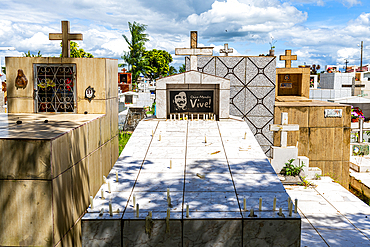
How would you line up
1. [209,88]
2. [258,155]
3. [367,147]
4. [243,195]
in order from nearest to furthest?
1. [243,195]
2. [258,155]
3. [209,88]
4. [367,147]

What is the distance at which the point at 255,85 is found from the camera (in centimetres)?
1579

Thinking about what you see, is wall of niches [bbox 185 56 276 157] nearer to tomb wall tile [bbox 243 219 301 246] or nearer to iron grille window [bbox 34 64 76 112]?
iron grille window [bbox 34 64 76 112]

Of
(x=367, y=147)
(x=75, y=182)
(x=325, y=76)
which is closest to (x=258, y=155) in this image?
(x=75, y=182)

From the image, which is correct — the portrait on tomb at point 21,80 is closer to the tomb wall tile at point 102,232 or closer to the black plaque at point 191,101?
the black plaque at point 191,101

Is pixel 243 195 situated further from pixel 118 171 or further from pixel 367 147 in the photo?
pixel 367 147

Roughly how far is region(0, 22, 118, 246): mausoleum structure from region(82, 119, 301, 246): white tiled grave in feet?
2.70

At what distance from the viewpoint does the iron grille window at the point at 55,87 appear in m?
10.2

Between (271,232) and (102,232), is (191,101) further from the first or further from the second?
(102,232)

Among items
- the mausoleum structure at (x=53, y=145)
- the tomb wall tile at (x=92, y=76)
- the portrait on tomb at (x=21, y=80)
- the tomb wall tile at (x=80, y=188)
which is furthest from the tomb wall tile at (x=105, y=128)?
Answer: the portrait on tomb at (x=21, y=80)

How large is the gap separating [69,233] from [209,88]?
306 inches

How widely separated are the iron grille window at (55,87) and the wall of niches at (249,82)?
22.8ft

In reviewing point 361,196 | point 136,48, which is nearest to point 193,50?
point 361,196

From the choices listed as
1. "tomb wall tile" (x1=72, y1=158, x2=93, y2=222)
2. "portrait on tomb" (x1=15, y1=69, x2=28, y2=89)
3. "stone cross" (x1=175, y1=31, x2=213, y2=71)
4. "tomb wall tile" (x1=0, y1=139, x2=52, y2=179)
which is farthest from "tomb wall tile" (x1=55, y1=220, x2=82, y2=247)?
"stone cross" (x1=175, y1=31, x2=213, y2=71)

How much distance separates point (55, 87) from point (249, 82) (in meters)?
9.59
